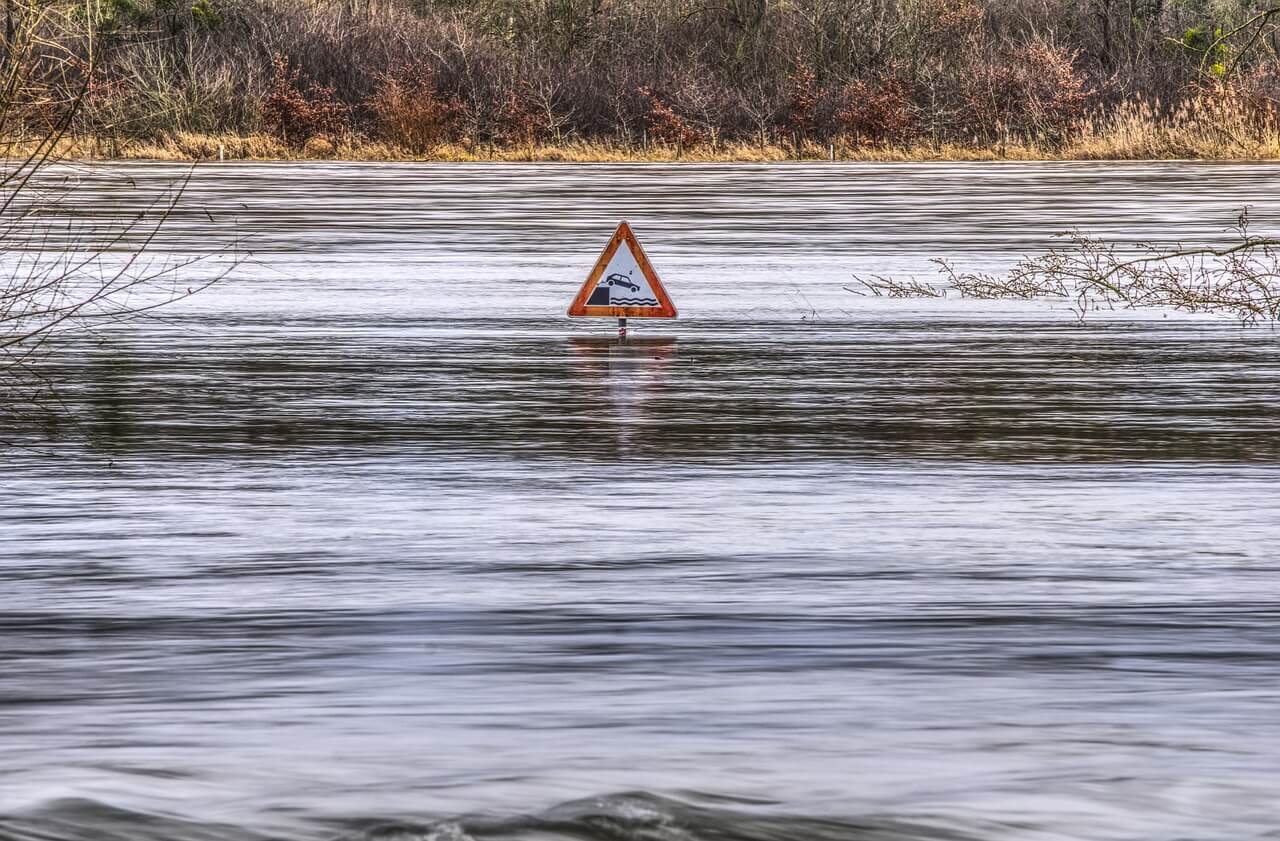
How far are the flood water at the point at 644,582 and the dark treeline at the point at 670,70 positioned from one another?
41.8 m

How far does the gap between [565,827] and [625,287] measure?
38.9 feet

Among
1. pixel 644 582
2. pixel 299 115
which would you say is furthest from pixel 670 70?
pixel 644 582

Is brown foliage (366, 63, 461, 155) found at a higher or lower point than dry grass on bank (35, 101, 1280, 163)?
higher

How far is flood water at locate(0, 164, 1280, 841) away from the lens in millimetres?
5430

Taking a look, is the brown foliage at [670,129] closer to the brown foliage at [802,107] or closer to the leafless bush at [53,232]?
the brown foliage at [802,107]

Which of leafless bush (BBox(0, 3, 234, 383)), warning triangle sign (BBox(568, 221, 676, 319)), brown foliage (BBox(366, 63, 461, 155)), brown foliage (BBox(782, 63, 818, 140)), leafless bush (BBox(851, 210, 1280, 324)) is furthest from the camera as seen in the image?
brown foliage (BBox(782, 63, 818, 140))

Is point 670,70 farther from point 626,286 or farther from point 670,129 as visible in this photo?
point 626,286

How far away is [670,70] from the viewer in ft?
223

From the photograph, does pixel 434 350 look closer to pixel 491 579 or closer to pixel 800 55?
pixel 491 579

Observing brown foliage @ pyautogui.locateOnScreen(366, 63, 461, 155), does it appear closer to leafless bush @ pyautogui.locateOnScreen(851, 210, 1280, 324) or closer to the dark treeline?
the dark treeline

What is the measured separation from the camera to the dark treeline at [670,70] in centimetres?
6144

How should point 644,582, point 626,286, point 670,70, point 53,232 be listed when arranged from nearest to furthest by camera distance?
point 644,582, point 626,286, point 53,232, point 670,70

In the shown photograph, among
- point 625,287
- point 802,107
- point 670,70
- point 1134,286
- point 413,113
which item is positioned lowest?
point 1134,286

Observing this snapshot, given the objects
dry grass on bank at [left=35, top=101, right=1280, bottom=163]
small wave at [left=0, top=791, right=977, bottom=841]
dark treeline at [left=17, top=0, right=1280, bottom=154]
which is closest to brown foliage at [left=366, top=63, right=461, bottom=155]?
dark treeline at [left=17, top=0, right=1280, bottom=154]
